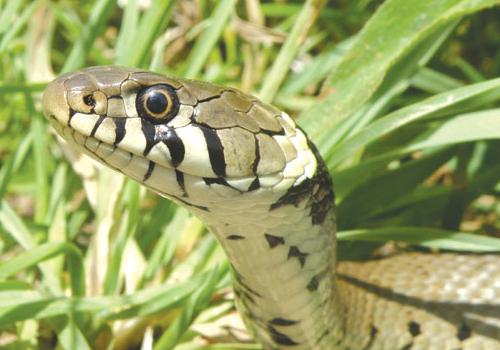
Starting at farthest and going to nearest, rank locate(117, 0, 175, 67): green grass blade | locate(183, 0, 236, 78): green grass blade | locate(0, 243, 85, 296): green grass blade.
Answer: locate(183, 0, 236, 78): green grass blade, locate(117, 0, 175, 67): green grass blade, locate(0, 243, 85, 296): green grass blade

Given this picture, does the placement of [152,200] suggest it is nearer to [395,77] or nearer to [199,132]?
[395,77]

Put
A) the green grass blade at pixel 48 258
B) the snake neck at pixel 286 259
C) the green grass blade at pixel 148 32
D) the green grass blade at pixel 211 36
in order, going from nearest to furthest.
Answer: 1. the snake neck at pixel 286 259
2. the green grass blade at pixel 48 258
3. the green grass blade at pixel 148 32
4. the green grass blade at pixel 211 36

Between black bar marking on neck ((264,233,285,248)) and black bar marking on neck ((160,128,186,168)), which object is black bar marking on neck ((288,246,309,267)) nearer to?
black bar marking on neck ((264,233,285,248))

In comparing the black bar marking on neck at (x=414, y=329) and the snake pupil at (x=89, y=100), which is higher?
the black bar marking on neck at (x=414, y=329)

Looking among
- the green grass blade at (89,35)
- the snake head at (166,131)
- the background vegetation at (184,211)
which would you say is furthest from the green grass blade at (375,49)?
the green grass blade at (89,35)

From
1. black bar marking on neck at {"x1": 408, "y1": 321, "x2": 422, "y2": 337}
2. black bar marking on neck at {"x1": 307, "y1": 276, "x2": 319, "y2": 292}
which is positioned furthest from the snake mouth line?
black bar marking on neck at {"x1": 408, "y1": 321, "x2": 422, "y2": 337}

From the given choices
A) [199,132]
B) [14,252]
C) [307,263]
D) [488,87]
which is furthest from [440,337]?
[14,252]

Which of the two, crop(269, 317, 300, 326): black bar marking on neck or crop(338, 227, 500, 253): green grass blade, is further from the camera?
crop(338, 227, 500, 253): green grass blade

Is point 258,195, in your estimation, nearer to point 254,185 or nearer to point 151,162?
point 254,185

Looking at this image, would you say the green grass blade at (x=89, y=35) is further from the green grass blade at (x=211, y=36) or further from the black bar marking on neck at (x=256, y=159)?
the black bar marking on neck at (x=256, y=159)
